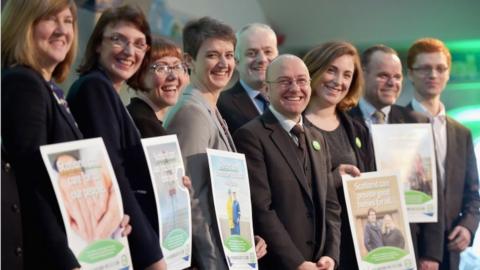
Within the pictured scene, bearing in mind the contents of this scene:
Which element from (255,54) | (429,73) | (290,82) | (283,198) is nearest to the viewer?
(283,198)

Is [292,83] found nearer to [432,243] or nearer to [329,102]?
[329,102]

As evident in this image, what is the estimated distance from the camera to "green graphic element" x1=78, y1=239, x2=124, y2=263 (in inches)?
101

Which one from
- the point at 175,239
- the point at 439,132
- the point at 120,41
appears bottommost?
the point at 175,239

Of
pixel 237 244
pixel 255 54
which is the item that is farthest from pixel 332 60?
pixel 237 244

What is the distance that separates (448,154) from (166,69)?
5.85 ft

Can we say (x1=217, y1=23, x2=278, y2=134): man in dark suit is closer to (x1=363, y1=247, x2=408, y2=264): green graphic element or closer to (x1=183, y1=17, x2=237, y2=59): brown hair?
(x1=183, y1=17, x2=237, y2=59): brown hair

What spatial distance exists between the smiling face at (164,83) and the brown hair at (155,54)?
2 centimetres

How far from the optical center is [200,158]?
3318 millimetres

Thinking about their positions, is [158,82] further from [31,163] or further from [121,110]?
[31,163]

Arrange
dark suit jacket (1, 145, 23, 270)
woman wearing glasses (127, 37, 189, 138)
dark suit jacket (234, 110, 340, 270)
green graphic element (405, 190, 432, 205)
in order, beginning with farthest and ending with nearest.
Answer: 1. green graphic element (405, 190, 432, 205)
2. dark suit jacket (234, 110, 340, 270)
3. woman wearing glasses (127, 37, 189, 138)
4. dark suit jacket (1, 145, 23, 270)

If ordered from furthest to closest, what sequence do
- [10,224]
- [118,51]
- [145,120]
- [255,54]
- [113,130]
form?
[255,54], [145,120], [118,51], [113,130], [10,224]

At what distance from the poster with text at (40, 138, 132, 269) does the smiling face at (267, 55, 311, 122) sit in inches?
44.1

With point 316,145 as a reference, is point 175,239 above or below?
below

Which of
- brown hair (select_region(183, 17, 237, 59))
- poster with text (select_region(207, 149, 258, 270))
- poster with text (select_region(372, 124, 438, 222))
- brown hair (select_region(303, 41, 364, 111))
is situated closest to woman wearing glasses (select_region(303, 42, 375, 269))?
brown hair (select_region(303, 41, 364, 111))
